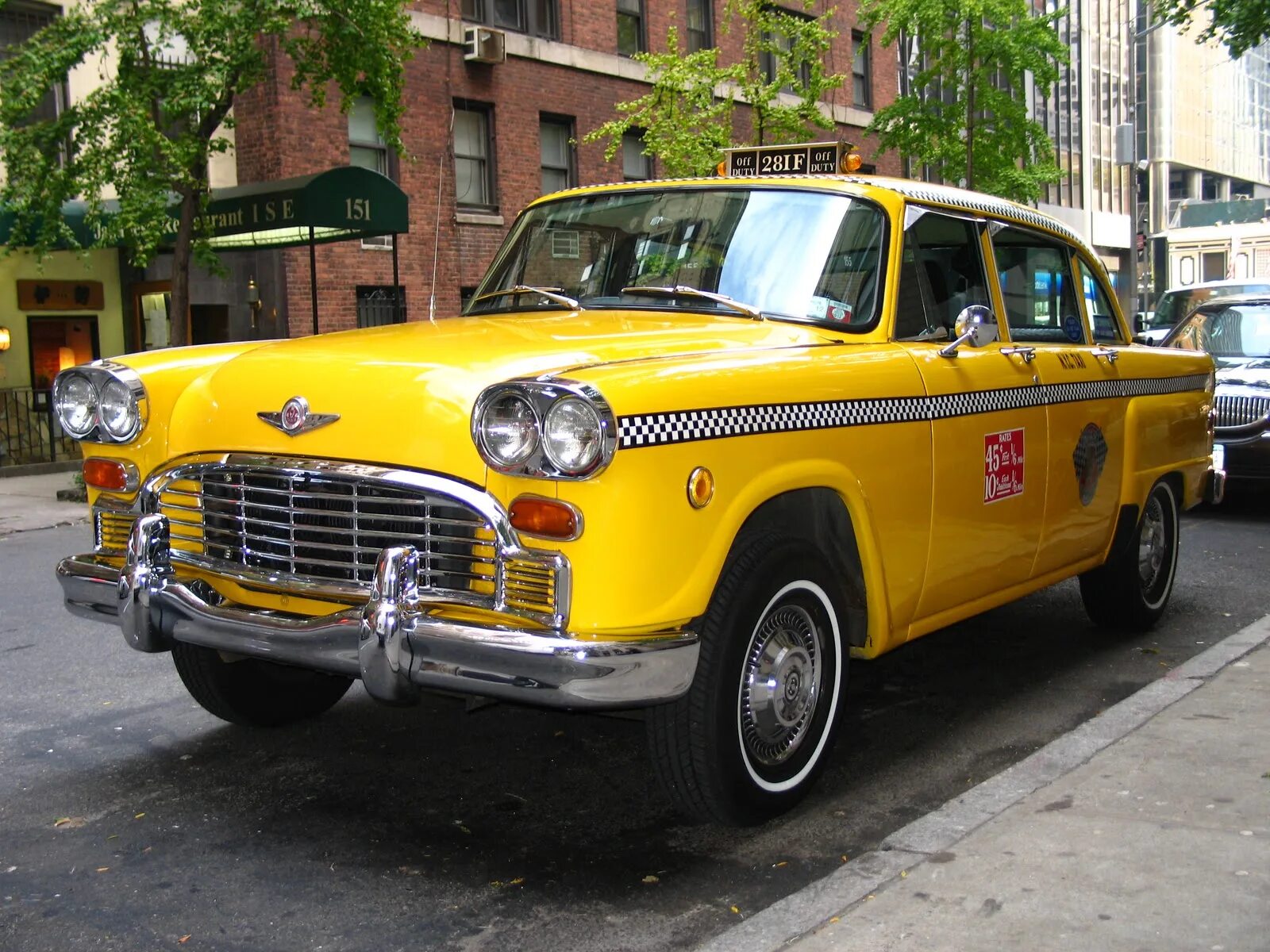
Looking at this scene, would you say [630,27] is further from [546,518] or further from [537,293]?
[546,518]

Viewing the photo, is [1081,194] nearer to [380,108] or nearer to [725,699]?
[380,108]

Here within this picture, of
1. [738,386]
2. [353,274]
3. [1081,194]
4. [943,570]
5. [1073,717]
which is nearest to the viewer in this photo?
[738,386]

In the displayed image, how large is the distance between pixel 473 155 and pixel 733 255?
58.5 feet

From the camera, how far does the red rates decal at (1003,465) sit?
17.0 feet

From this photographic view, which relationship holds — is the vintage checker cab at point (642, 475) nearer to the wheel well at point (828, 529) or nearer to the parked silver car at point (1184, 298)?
the wheel well at point (828, 529)

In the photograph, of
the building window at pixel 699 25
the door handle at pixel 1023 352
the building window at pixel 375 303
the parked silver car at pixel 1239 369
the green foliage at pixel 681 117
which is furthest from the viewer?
the building window at pixel 699 25

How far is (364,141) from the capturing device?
2028cm

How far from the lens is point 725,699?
3.87 m

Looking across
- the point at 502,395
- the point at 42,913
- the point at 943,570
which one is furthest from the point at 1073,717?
the point at 42,913

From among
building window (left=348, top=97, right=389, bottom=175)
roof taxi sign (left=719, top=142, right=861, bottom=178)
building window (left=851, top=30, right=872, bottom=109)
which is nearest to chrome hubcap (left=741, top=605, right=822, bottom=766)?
roof taxi sign (left=719, top=142, right=861, bottom=178)

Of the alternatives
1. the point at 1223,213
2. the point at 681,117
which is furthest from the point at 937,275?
the point at 1223,213

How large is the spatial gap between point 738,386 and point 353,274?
17.1m

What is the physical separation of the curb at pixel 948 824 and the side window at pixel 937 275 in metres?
1.54

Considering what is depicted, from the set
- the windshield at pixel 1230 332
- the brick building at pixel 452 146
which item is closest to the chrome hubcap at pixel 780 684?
the windshield at pixel 1230 332
